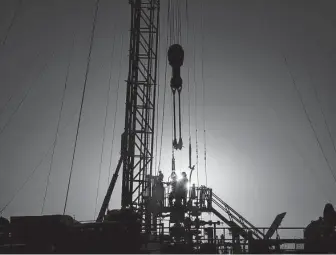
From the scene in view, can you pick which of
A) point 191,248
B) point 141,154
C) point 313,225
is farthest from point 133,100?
point 313,225

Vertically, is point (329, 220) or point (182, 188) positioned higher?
point (182, 188)

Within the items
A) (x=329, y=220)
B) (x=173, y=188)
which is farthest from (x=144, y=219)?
(x=329, y=220)

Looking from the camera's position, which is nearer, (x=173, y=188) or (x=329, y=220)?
(x=329, y=220)

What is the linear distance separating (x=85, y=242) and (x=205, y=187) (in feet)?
39.9

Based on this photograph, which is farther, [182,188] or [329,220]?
[182,188]

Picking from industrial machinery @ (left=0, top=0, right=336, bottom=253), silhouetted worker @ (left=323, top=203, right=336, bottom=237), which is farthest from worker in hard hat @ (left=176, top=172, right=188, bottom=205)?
silhouetted worker @ (left=323, top=203, right=336, bottom=237)

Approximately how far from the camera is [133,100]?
76.0 ft

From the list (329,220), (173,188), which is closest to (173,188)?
(173,188)

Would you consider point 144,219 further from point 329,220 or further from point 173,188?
point 329,220

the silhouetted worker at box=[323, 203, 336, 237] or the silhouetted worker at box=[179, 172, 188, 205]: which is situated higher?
the silhouetted worker at box=[179, 172, 188, 205]

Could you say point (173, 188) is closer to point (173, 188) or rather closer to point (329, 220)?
point (173, 188)

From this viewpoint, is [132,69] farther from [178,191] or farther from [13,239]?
[13,239]

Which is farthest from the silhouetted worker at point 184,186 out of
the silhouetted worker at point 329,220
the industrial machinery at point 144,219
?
the silhouetted worker at point 329,220

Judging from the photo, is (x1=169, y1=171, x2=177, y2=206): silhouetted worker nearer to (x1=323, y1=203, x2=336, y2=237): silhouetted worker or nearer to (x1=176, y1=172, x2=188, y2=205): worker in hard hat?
(x1=176, y1=172, x2=188, y2=205): worker in hard hat
